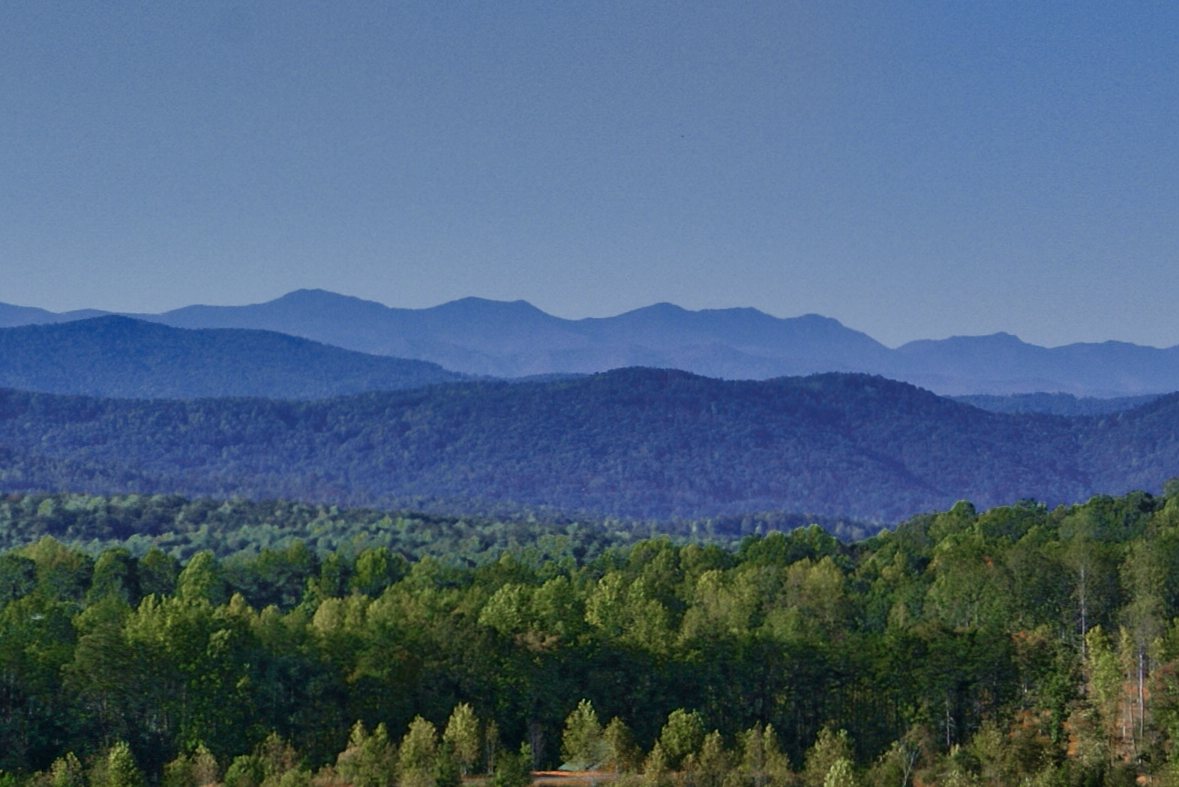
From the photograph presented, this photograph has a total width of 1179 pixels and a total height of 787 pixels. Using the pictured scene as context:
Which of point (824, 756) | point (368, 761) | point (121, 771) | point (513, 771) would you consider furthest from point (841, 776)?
point (121, 771)

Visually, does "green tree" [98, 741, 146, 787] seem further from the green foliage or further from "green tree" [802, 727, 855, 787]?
"green tree" [802, 727, 855, 787]

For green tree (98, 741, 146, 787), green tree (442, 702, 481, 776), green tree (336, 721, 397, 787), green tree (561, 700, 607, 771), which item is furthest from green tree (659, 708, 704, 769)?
green tree (98, 741, 146, 787)

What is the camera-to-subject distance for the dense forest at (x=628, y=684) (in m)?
96.4

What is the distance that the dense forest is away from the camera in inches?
3797

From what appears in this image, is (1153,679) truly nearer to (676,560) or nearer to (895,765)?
(895,765)

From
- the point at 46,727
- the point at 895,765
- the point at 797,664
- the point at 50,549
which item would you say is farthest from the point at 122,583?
the point at 895,765

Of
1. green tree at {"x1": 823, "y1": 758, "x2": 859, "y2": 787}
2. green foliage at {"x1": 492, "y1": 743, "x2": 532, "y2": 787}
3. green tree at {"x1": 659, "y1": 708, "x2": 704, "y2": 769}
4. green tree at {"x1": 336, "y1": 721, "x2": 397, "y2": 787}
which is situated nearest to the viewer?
green tree at {"x1": 823, "y1": 758, "x2": 859, "y2": 787}

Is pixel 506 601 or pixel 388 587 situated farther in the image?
pixel 388 587

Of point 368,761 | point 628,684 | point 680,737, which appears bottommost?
point 368,761

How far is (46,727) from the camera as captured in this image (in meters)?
99.3

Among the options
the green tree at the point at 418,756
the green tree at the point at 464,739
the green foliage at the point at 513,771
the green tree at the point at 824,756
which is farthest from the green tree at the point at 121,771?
the green tree at the point at 824,756

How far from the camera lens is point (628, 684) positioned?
10975 centimetres

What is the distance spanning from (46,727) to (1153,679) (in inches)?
2535

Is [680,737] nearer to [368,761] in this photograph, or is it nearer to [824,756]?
[824,756]
